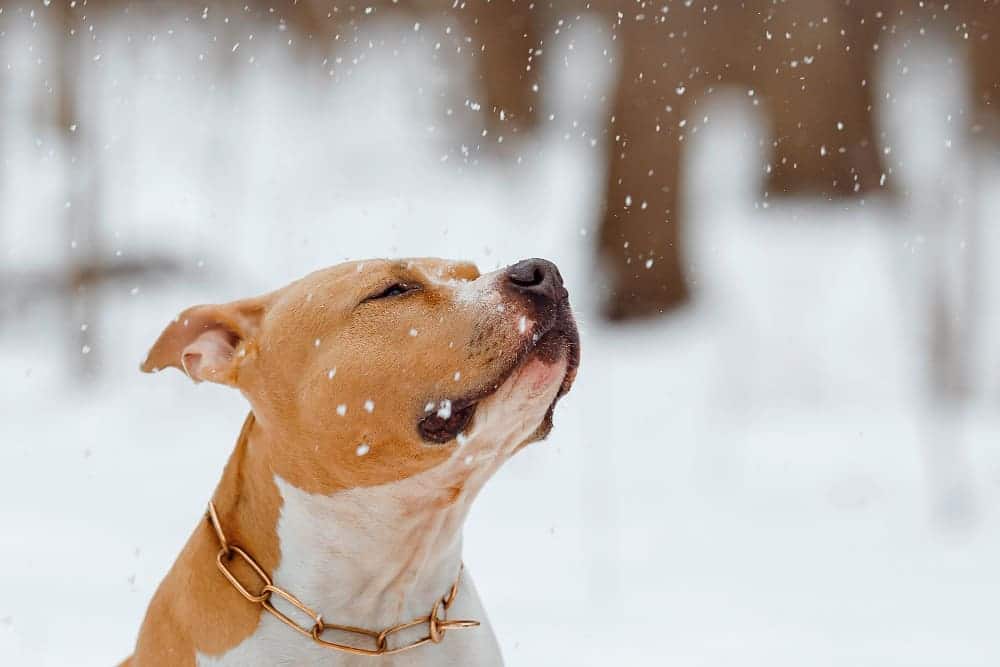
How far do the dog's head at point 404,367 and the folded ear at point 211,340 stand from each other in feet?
0.05

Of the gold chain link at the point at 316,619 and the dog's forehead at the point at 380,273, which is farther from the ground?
the dog's forehead at the point at 380,273

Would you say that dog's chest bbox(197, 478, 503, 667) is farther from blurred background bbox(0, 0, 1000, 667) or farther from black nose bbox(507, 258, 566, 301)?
blurred background bbox(0, 0, 1000, 667)

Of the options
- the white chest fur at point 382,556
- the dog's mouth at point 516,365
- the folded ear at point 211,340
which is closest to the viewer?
the dog's mouth at point 516,365

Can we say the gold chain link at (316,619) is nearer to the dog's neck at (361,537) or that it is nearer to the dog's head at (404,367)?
the dog's neck at (361,537)

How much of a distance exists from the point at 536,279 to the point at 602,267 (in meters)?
7.78

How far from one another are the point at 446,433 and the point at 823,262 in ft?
30.6

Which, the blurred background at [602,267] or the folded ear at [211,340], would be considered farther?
the blurred background at [602,267]

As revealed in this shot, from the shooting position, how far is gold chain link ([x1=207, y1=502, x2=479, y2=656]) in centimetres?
286

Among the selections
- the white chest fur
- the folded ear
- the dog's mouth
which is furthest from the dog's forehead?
the white chest fur

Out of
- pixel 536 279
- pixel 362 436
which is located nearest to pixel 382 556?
pixel 362 436

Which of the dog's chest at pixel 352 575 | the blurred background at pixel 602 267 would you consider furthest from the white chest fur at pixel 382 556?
the blurred background at pixel 602 267

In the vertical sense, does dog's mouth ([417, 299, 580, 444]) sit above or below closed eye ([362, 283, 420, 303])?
below

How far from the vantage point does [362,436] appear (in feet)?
8.91

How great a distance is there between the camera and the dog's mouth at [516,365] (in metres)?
2.63
